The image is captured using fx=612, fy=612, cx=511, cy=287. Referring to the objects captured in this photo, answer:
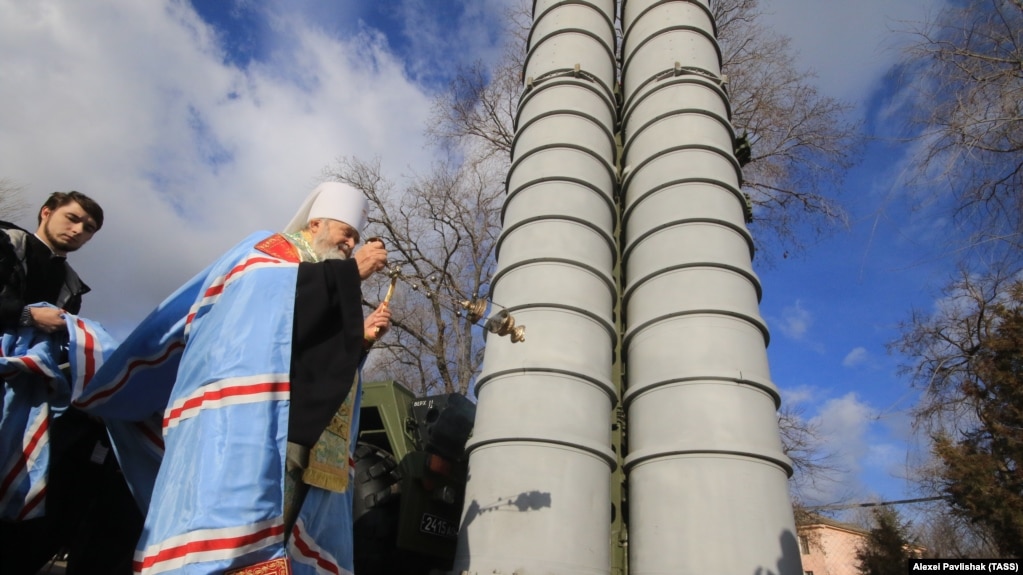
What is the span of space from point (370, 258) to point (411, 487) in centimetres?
211

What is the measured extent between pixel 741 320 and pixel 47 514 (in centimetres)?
388

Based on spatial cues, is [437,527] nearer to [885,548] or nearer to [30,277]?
[30,277]

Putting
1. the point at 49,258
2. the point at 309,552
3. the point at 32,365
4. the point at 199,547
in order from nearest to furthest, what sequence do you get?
1. the point at 199,547
2. the point at 309,552
3. the point at 32,365
4. the point at 49,258

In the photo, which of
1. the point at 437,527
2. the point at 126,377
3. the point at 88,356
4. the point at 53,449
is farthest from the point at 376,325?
the point at 437,527

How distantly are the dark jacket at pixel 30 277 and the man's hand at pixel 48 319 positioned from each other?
0.05 meters

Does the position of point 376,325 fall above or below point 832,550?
below

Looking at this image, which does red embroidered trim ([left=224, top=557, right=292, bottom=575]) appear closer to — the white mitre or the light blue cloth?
the light blue cloth

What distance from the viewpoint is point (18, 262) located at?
2674 millimetres

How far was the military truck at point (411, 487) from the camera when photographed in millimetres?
3932

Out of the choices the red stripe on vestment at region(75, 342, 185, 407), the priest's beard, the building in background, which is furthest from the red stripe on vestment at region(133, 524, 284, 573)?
the building in background

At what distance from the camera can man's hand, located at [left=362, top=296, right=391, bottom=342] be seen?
235 centimetres

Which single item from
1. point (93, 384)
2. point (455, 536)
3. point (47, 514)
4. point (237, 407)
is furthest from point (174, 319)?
point (455, 536)

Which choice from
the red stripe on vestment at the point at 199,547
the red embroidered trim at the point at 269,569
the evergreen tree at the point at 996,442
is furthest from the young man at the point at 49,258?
the evergreen tree at the point at 996,442

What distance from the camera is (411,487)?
394 cm
